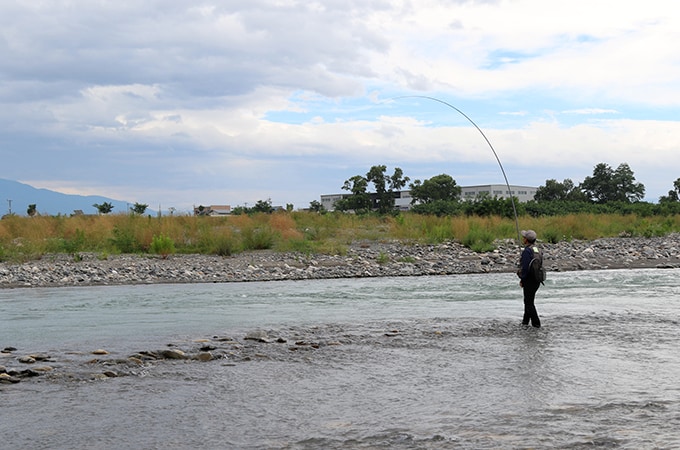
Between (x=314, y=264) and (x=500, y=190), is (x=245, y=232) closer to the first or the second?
(x=314, y=264)

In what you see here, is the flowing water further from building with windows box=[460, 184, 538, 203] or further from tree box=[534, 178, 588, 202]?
building with windows box=[460, 184, 538, 203]

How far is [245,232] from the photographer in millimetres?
27625

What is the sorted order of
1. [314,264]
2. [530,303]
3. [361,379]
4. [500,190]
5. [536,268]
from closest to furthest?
[361,379] < [536,268] < [530,303] < [314,264] < [500,190]

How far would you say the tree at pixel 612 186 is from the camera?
75.3 metres

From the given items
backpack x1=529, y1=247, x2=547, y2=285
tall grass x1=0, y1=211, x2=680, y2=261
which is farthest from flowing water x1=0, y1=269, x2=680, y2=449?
tall grass x1=0, y1=211, x2=680, y2=261

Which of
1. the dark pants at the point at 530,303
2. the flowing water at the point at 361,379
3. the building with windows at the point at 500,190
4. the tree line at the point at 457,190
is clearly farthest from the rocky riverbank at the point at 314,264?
the building with windows at the point at 500,190

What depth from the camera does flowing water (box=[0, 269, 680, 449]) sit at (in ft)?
A: 18.5

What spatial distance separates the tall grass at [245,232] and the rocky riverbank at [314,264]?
2.56 feet

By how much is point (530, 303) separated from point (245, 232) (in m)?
18.0

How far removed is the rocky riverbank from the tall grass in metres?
0.78

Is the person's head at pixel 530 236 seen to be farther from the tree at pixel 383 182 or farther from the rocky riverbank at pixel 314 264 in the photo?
the tree at pixel 383 182

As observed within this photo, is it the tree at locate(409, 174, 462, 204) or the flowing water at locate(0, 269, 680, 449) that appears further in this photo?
the tree at locate(409, 174, 462, 204)

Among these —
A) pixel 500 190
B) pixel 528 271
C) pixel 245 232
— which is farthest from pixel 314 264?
pixel 500 190

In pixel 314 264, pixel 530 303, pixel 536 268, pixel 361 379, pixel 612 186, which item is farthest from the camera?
pixel 612 186
